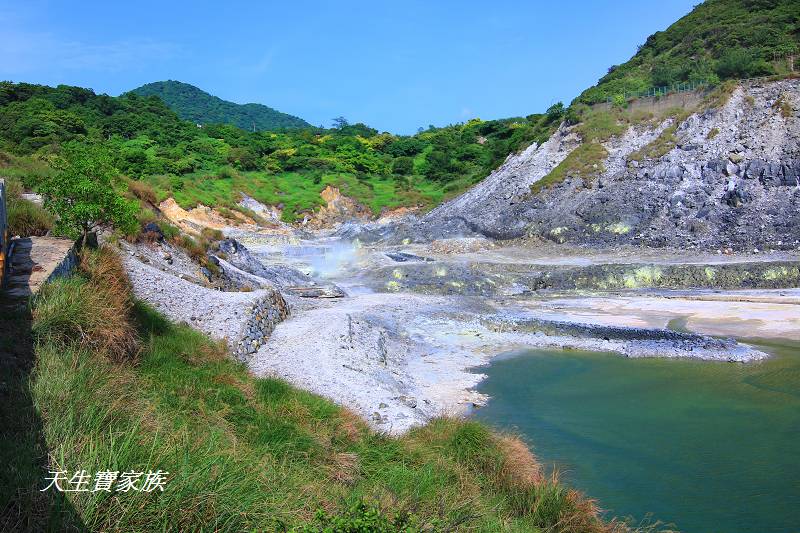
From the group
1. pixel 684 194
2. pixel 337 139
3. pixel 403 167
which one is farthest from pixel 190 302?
pixel 337 139

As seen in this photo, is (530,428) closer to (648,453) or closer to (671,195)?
(648,453)

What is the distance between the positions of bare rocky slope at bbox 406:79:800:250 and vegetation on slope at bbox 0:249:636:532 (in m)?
33.2

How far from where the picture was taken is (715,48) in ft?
218

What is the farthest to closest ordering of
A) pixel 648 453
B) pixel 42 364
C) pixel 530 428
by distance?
pixel 530 428 < pixel 648 453 < pixel 42 364

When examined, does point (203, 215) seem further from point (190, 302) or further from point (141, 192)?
point (190, 302)

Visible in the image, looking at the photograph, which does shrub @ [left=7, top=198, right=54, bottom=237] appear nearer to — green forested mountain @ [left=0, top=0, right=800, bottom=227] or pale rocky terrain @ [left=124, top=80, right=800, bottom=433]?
pale rocky terrain @ [left=124, top=80, right=800, bottom=433]

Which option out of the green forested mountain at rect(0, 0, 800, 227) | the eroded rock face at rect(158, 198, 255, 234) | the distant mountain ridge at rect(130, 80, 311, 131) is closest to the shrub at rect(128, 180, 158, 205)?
the eroded rock face at rect(158, 198, 255, 234)

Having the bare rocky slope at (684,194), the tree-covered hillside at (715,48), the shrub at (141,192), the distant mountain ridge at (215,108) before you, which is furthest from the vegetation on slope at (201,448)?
the distant mountain ridge at (215,108)

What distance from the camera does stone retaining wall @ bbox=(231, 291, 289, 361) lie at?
45.1 ft

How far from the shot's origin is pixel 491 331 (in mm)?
21625

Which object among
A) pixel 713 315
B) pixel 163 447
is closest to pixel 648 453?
pixel 163 447

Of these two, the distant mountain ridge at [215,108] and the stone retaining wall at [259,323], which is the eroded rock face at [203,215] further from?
the distant mountain ridge at [215,108]

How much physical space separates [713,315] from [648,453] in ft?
45.2

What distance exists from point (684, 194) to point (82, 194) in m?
39.9
